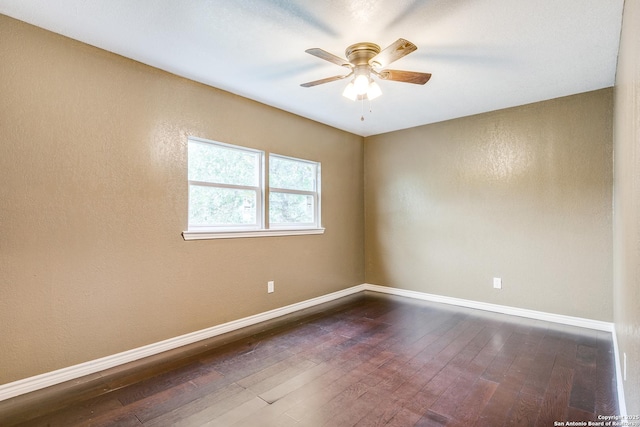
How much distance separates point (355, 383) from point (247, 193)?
7.11 ft

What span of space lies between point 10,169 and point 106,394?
1.59 metres

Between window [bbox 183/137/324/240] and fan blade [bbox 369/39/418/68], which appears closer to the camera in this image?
fan blade [bbox 369/39/418/68]

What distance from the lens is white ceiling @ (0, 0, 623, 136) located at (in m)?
1.96

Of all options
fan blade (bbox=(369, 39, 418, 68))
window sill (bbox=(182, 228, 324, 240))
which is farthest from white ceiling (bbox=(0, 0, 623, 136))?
window sill (bbox=(182, 228, 324, 240))

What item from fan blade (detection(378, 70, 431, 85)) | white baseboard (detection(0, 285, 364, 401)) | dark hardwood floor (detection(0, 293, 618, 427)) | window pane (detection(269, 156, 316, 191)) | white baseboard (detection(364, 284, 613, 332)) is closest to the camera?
dark hardwood floor (detection(0, 293, 618, 427))

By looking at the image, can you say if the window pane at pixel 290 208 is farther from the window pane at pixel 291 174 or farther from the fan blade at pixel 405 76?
the fan blade at pixel 405 76

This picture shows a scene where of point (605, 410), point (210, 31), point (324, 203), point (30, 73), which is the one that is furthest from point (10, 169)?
point (605, 410)

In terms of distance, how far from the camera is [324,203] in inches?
173

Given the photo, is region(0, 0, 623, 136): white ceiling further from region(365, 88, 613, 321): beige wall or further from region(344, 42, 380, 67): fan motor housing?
region(365, 88, 613, 321): beige wall

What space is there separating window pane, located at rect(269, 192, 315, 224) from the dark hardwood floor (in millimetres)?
1300

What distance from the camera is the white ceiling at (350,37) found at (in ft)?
6.44

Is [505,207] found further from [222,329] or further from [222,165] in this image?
[222,329]

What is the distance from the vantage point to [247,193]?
139 inches

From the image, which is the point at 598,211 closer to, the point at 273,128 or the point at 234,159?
the point at 273,128
